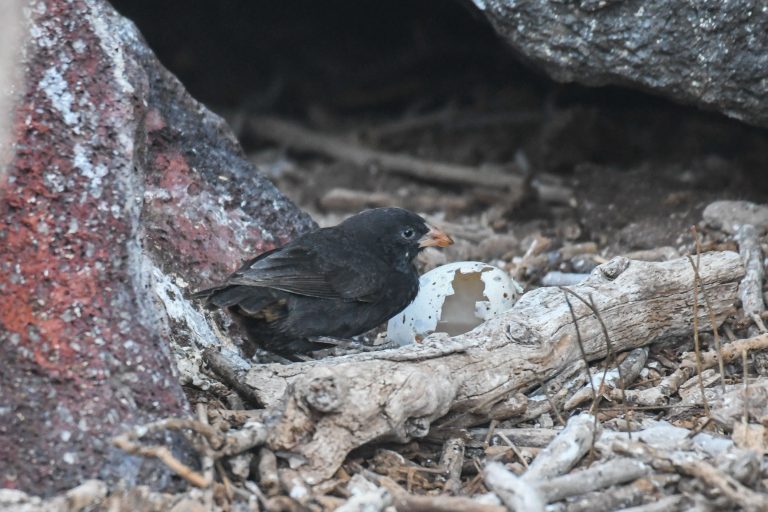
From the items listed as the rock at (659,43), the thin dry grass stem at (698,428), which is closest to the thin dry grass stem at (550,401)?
the thin dry grass stem at (698,428)

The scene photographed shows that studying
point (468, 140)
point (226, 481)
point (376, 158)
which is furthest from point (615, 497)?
point (468, 140)

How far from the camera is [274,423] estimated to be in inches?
157

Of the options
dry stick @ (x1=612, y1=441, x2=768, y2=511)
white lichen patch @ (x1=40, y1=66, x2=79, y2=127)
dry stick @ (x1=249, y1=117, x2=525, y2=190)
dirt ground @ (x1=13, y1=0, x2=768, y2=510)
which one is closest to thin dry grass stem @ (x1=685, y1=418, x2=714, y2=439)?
dirt ground @ (x1=13, y1=0, x2=768, y2=510)

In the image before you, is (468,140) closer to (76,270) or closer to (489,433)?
(489,433)

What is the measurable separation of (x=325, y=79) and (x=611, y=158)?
3.09 metres

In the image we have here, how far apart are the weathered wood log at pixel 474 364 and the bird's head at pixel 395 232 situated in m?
0.89

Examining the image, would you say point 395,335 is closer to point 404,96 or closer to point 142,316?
point 142,316

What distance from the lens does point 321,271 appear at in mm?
5375

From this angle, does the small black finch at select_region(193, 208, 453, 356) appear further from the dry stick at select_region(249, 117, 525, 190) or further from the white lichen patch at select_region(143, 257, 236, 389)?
the dry stick at select_region(249, 117, 525, 190)

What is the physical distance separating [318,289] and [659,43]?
2.21 m

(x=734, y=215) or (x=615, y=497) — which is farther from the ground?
(x=734, y=215)

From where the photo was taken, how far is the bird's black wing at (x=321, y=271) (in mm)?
5129

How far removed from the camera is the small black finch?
201 inches

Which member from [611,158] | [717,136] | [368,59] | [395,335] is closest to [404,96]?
[368,59]
